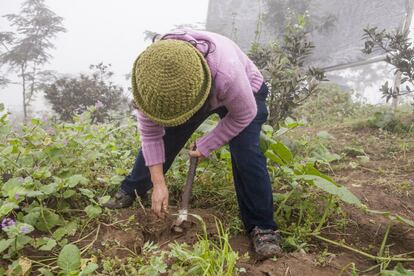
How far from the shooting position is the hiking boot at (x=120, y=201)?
2.16m

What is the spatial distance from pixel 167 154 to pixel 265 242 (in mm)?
677

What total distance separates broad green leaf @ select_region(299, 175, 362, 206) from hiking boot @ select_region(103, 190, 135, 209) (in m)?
0.99

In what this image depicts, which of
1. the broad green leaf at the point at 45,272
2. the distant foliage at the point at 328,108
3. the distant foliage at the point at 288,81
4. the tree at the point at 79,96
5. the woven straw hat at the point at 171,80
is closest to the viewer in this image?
the woven straw hat at the point at 171,80

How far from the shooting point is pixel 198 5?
6631 centimetres

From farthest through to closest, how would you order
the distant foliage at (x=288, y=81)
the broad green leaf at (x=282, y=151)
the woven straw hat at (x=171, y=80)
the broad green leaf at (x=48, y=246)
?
the distant foliage at (x=288, y=81)
the broad green leaf at (x=282, y=151)
the broad green leaf at (x=48, y=246)
the woven straw hat at (x=171, y=80)

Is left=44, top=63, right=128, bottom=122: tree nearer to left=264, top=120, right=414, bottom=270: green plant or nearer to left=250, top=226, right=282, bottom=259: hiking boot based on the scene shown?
left=264, top=120, right=414, bottom=270: green plant

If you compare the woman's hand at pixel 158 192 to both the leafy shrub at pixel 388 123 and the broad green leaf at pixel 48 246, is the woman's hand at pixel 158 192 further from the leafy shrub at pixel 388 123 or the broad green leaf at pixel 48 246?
the leafy shrub at pixel 388 123

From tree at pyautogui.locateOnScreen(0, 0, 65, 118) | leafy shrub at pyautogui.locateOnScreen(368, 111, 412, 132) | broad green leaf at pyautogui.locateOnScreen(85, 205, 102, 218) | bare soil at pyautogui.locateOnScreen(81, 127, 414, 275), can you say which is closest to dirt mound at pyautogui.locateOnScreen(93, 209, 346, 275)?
bare soil at pyautogui.locateOnScreen(81, 127, 414, 275)

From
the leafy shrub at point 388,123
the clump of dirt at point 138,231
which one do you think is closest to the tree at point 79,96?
the leafy shrub at point 388,123

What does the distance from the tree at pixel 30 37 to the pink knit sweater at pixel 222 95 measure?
11.3m

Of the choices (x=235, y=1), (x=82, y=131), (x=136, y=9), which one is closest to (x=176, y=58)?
(x=82, y=131)

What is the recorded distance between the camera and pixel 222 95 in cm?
166

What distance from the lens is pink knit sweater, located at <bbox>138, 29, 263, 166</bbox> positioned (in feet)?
5.34

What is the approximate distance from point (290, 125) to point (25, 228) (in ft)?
4.99
